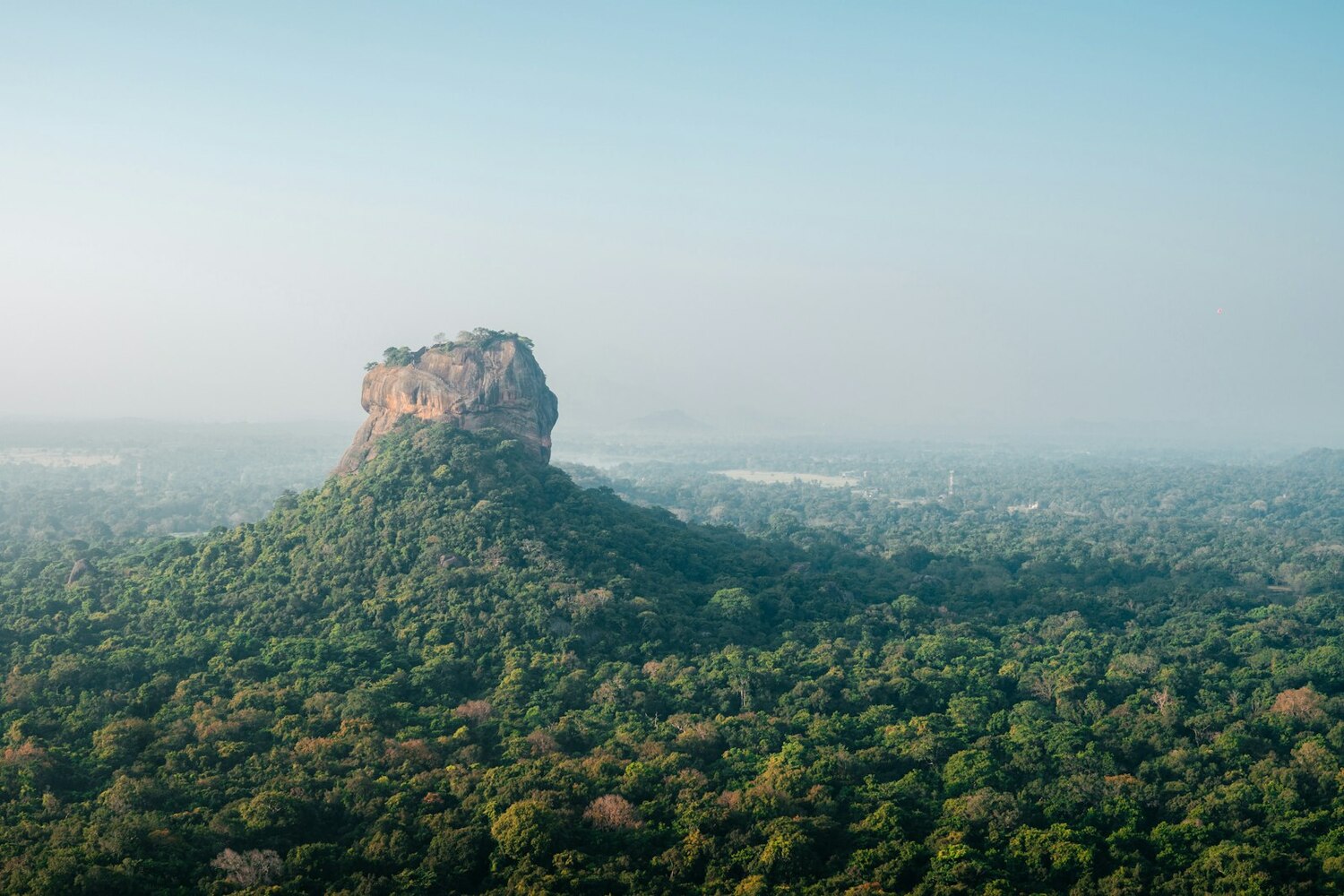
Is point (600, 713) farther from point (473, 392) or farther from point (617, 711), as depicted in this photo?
point (473, 392)

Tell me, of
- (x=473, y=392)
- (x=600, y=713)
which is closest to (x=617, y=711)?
(x=600, y=713)

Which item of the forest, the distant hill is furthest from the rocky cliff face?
the forest

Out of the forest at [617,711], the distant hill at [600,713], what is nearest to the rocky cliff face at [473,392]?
the distant hill at [600,713]

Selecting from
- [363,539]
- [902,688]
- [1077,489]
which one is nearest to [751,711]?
[902,688]

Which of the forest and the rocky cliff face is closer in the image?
the forest

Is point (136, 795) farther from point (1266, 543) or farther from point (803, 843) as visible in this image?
point (1266, 543)

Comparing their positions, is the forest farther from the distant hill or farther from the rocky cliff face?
the rocky cliff face

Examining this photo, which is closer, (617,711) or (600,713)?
Result: (600,713)
